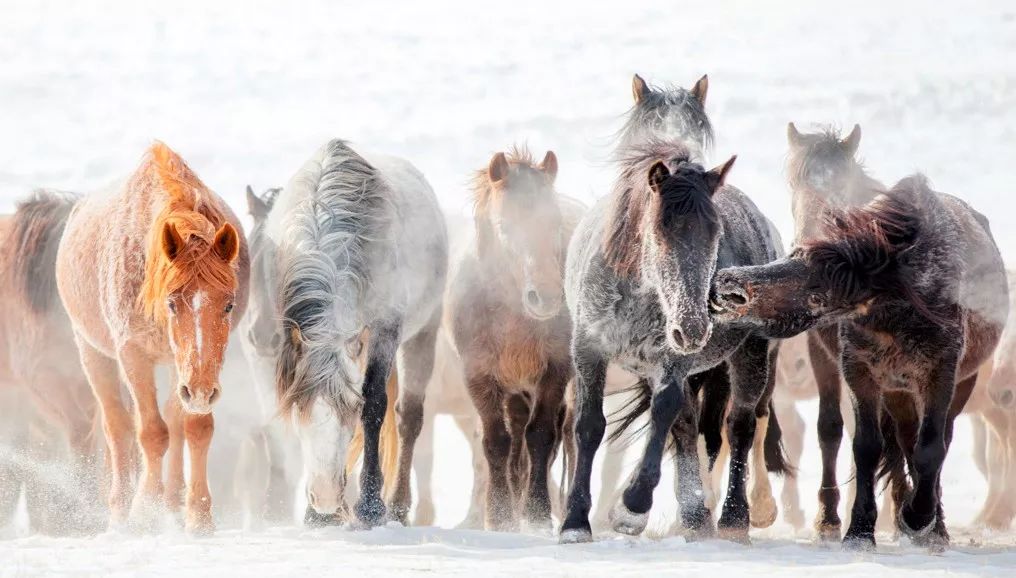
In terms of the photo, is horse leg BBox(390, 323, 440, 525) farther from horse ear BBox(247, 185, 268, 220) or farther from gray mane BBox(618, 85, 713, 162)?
gray mane BBox(618, 85, 713, 162)

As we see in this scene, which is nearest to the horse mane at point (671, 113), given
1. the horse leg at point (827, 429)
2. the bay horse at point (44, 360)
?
the horse leg at point (827, 429)

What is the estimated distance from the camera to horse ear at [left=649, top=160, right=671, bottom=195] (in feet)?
24.7

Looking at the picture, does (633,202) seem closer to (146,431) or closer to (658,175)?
(658,175)

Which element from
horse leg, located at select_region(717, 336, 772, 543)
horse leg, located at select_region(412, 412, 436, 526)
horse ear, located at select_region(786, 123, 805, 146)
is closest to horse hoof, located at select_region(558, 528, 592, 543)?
horse leg, located at select_region(717, 336, 772, 543)

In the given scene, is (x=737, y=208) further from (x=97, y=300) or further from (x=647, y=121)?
(x=97, y=300)

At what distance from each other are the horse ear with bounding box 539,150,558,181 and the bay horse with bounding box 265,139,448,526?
0.90 metres

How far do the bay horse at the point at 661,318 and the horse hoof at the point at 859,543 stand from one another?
0.64 metres

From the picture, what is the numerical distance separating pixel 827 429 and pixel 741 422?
102 cm

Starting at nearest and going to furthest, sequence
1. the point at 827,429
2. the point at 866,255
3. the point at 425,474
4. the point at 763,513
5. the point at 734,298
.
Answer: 1. the point at 734,298
2. the point at 866,255
3. the point at 827,429
4. the point at 763,513
5. the point at 425,474

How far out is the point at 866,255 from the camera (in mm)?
7699

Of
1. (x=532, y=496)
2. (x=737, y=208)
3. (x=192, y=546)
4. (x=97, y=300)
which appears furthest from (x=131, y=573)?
(x=737, y=208)

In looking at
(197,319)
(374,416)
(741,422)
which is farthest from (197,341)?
(741,422)

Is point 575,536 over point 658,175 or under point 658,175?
under

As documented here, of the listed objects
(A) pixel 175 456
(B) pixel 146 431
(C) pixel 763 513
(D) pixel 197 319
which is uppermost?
(D) pixel 197 319
